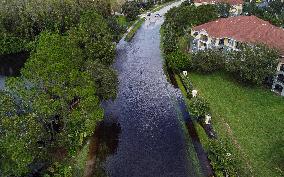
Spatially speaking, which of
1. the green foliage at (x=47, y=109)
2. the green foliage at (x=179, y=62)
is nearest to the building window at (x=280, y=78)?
the green foliage at (x=179, y=62)

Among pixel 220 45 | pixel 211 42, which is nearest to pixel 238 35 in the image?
pixel 220 45

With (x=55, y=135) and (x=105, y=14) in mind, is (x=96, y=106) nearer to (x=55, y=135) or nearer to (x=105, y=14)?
(x=55, y=135)

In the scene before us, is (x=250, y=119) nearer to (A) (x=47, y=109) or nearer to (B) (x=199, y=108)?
(B) (x=199, y=108)

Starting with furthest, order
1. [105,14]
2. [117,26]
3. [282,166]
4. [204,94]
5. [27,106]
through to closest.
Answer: [105,14] < [117,26] < [204,94] < [282,166] < [27,106]

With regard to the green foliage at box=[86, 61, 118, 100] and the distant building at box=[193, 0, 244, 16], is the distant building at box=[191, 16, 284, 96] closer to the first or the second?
the distant building at box=[193, 0, 244, 16]

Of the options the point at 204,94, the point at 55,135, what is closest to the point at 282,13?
the point at 204,94

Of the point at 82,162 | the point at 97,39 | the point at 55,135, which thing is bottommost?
the point at 82,162

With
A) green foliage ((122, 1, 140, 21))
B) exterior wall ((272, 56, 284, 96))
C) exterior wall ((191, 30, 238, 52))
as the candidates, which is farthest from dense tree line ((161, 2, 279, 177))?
green foliage ((122, 1, 140, 21))

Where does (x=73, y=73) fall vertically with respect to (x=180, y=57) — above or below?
above
